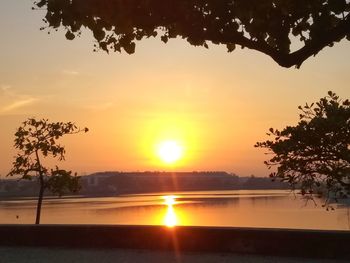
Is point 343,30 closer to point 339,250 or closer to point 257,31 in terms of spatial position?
point 257,31

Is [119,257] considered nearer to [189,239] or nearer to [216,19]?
[189,239]

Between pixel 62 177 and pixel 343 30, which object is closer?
pixel 343 30

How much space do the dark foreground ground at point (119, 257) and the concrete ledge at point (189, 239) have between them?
0.76 feet

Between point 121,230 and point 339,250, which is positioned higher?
point 121,230

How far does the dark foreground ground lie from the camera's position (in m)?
11.6

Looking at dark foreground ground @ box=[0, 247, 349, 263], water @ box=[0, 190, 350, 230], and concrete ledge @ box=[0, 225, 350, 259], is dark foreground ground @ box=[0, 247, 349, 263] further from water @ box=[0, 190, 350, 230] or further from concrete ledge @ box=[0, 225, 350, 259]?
water @ box=[0, 190, 350, 230]

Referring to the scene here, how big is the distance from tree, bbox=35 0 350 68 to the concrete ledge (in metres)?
5.78

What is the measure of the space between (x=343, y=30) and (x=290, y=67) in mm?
816

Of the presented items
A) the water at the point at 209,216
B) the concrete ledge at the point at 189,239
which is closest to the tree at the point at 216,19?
the concrete ledge at the point at 189,239

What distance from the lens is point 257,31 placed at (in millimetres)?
7121

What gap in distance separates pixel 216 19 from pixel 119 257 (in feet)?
22.9

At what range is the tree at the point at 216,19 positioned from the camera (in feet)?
22.3

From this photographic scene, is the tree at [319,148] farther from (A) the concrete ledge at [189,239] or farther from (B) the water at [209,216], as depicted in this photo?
(B) the water at [209,216]

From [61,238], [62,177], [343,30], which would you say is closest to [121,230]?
[61,238]
